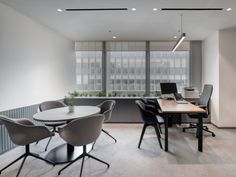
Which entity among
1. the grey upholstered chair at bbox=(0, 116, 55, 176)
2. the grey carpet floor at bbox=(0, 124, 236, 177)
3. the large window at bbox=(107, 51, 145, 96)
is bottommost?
the grey carpet floor at bbox=(0, 124, 236, 177)

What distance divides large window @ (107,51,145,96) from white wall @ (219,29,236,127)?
2414mm

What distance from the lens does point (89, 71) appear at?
672 centimetres

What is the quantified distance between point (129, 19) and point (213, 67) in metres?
2.90

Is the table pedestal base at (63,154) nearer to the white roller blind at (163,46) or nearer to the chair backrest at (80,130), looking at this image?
the chair backrest at (80,130)

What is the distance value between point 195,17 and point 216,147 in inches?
107

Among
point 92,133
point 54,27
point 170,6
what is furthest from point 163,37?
point 92,133

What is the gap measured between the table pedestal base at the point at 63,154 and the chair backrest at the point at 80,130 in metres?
0.61

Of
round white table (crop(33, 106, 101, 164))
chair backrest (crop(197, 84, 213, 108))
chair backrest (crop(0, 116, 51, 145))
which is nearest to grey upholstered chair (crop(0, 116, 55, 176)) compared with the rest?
chair backrest (crop(0, 116, 51, 145))

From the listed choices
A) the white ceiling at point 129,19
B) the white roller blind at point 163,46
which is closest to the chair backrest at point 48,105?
the white ceiling at point 129,19

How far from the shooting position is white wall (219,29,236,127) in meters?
5.16

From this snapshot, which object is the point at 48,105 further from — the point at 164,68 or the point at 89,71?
the point at 164,68

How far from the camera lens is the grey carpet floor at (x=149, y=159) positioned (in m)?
2.74

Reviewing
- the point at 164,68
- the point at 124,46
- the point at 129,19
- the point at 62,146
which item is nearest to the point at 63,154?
the point at 62,146

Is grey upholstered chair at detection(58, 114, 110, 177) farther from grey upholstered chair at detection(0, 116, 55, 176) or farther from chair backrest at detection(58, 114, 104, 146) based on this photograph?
grey upholstered chair at detection(0, 116, 55, 176)
